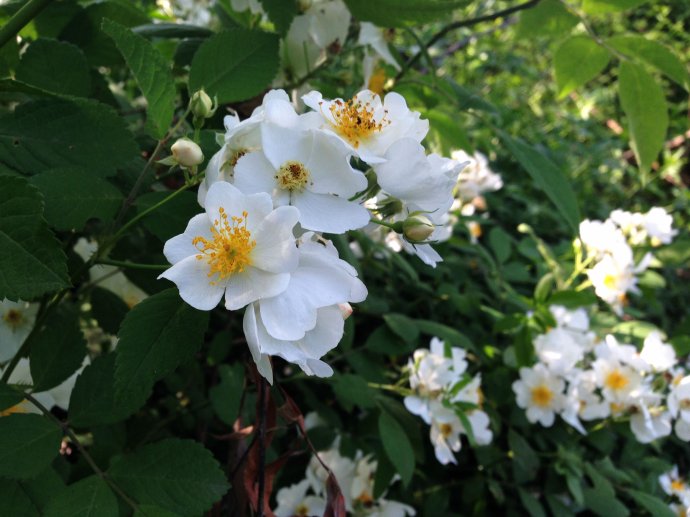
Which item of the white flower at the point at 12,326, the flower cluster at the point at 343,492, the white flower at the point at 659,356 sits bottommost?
the white flower at the point at 659,356

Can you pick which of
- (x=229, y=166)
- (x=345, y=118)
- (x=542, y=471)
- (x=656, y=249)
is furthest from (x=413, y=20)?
(x=656, y=249)

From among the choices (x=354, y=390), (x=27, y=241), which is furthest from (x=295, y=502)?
(x=27, y=241)

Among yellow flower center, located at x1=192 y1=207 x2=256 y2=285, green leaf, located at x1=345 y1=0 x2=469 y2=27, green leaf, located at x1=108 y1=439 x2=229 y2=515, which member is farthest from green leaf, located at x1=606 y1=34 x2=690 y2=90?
green leaf, located at x1=108 y1=439 x2=229 y2=515

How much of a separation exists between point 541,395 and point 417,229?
2.95 feet

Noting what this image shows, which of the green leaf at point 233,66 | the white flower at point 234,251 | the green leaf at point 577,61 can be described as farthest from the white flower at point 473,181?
the white flower at point 234,251

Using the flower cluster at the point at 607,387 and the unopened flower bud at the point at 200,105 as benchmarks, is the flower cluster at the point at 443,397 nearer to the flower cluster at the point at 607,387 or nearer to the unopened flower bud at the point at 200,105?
the flower cluster at the point at 607,387

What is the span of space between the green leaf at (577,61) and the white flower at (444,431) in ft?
1.91

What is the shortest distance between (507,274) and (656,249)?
2.33 feet

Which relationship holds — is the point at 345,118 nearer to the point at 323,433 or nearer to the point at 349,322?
the point at 349,322

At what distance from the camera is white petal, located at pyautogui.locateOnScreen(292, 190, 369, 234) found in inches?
20.6

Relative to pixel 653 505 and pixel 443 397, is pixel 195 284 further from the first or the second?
pixel 653 505

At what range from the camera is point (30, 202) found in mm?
496

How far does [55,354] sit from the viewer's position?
0.69 metres

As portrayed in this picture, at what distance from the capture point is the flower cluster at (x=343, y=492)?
109 centimetres
